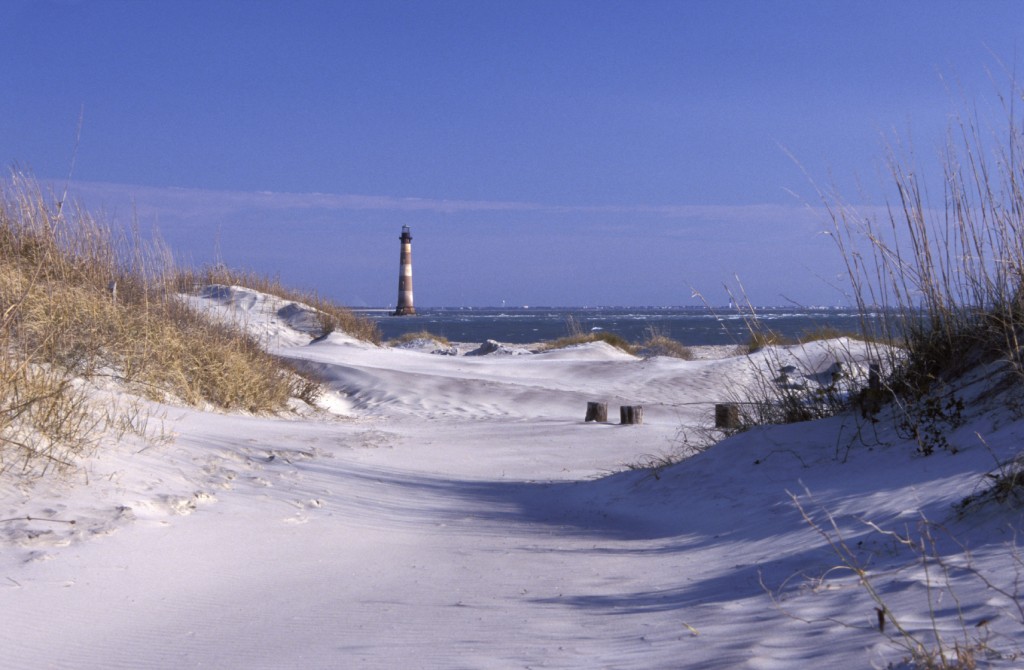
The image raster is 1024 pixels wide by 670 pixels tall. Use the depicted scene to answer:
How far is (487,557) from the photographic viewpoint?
383 centimetres

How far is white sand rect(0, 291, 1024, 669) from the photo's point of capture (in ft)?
7.93

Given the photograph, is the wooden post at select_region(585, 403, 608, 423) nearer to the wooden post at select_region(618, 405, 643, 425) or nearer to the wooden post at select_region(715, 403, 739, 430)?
the wooden post at select_region(618, 405, 643, 425)

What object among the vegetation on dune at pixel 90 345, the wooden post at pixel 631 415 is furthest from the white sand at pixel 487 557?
the wooden post at pixel 631 415

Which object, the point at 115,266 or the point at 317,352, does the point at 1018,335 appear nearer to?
the point at 115,266

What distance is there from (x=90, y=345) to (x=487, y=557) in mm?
4630

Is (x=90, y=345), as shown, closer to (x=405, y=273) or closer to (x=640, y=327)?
(x=405, y=273)

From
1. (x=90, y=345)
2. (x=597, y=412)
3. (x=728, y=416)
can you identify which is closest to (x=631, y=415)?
(x=597, y=412)

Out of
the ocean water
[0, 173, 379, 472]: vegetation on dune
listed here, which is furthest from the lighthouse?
[0, 173, 379, 472]: vegetation on dune

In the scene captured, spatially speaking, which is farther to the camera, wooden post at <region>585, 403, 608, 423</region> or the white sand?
wooden post at <region>585, 403, 608, 423</region>

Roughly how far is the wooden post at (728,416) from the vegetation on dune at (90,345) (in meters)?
4.04

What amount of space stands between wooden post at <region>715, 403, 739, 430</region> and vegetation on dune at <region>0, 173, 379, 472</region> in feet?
13.2

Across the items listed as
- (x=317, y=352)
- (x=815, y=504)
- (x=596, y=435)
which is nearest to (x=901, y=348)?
(x=815, y=504)

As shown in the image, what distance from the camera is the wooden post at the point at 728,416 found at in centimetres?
621

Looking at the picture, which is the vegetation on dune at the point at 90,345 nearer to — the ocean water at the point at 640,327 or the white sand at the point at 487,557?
the white sand at the point at 487,557
